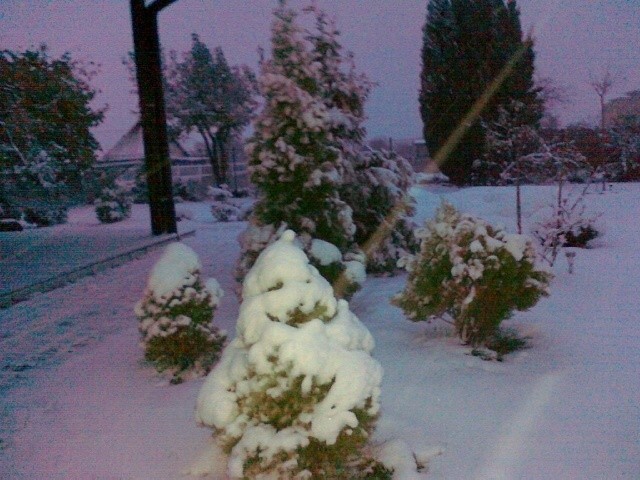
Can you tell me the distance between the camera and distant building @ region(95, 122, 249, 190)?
86.0ft

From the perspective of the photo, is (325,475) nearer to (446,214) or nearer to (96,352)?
(446,214)

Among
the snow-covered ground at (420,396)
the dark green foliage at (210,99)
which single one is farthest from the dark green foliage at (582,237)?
the dark green foliage at (210,99)

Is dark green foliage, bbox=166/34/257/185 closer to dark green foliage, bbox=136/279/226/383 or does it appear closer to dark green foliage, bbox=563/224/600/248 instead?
dark green foliage, bbox=563/224/600/248

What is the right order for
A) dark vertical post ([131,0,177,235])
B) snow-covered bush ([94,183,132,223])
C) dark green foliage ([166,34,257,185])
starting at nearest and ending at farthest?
dark vertical post ([131,0,177,235]), snow-covered bush ([94,183,132,223]), dark green foliage ([166,34,257,185])

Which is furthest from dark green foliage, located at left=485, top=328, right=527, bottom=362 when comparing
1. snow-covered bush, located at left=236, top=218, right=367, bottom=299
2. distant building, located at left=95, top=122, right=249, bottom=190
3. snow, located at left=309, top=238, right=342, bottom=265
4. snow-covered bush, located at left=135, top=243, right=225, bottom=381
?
distant building, located at left=95, top=122, right=249, bottom=190

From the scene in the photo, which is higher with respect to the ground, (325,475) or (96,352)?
(325,475)

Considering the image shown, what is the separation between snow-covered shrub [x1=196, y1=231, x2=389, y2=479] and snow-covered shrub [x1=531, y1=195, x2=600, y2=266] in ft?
21.2

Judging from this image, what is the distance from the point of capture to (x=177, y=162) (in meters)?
29.0

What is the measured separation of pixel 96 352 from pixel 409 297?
307 cm

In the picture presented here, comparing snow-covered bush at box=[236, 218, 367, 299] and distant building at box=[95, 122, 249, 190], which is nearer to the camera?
snow-covered bush at box=[236, 218, 367, 299]

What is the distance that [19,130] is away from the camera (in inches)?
384

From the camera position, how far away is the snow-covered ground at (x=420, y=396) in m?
3.25

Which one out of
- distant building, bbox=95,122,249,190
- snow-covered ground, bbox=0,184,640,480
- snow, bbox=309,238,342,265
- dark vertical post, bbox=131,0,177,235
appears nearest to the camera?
snow-covered ground, bbox=0,184,640,480

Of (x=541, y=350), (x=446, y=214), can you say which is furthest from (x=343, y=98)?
(x=541, y=350)
